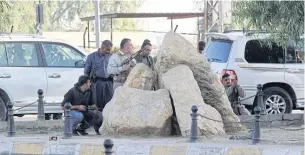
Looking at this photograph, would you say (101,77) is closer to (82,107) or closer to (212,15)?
(82,107)

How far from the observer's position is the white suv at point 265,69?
16.2 m

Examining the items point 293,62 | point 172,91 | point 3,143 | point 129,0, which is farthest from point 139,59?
point 129,0

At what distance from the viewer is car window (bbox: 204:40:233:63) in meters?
16.4

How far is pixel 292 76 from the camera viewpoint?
16391mm

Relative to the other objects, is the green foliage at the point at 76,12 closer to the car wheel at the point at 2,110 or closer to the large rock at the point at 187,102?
the car wheel at the point at 2,110

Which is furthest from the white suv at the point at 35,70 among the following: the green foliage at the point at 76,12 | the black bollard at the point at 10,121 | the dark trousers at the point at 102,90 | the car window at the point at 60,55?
the green foliage at the point at 76,12

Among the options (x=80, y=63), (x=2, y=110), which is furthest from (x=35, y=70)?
(x=2, y=110)

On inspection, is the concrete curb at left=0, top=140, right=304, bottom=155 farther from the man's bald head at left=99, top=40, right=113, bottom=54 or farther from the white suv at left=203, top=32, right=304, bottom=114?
the white suv at left=203, top=32, right=304, bottom=114

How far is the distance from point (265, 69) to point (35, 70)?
4.51m

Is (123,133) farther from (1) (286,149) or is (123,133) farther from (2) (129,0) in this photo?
(2) (129,0)

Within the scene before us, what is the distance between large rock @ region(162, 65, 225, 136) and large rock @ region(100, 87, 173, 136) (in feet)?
0.52

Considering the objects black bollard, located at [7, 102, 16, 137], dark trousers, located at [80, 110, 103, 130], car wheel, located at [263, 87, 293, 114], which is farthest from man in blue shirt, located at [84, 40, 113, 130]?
car wheel, located at [263, 87, 293, 114]

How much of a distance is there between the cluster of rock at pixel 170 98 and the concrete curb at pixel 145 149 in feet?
3.26

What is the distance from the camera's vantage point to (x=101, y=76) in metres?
13.7
